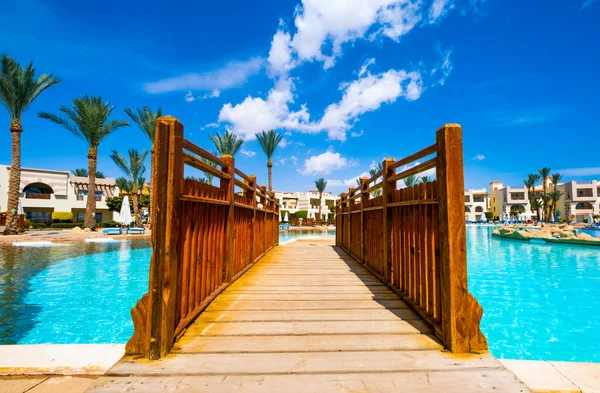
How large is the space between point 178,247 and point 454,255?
7.52 feet

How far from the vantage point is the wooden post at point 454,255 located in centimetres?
234

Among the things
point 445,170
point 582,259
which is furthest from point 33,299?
point 582,259

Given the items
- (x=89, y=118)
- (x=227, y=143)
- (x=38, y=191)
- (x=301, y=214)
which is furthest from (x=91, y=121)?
(x=301, y=214)

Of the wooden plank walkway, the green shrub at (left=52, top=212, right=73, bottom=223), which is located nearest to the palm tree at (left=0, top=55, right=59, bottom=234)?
the green shrub at (left=52, top=212, right=73, bottom=223)

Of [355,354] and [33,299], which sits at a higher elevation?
[355,354]

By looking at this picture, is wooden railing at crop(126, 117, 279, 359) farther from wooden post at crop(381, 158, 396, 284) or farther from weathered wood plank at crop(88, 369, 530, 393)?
wooden post at crop(381, 158, 396, 284)

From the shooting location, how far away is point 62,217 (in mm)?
36812

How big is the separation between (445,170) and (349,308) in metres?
1.79

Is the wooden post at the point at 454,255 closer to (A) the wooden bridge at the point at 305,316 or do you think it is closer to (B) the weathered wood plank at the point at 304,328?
(A) the wooden bridge at the point at 305,316

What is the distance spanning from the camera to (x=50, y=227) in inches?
1251

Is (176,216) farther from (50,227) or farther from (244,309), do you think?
(50,227)

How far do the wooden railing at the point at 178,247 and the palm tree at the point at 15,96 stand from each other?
79.6ft

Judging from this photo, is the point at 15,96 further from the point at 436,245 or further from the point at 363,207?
the point at 436,245

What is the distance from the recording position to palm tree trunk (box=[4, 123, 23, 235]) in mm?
20109
